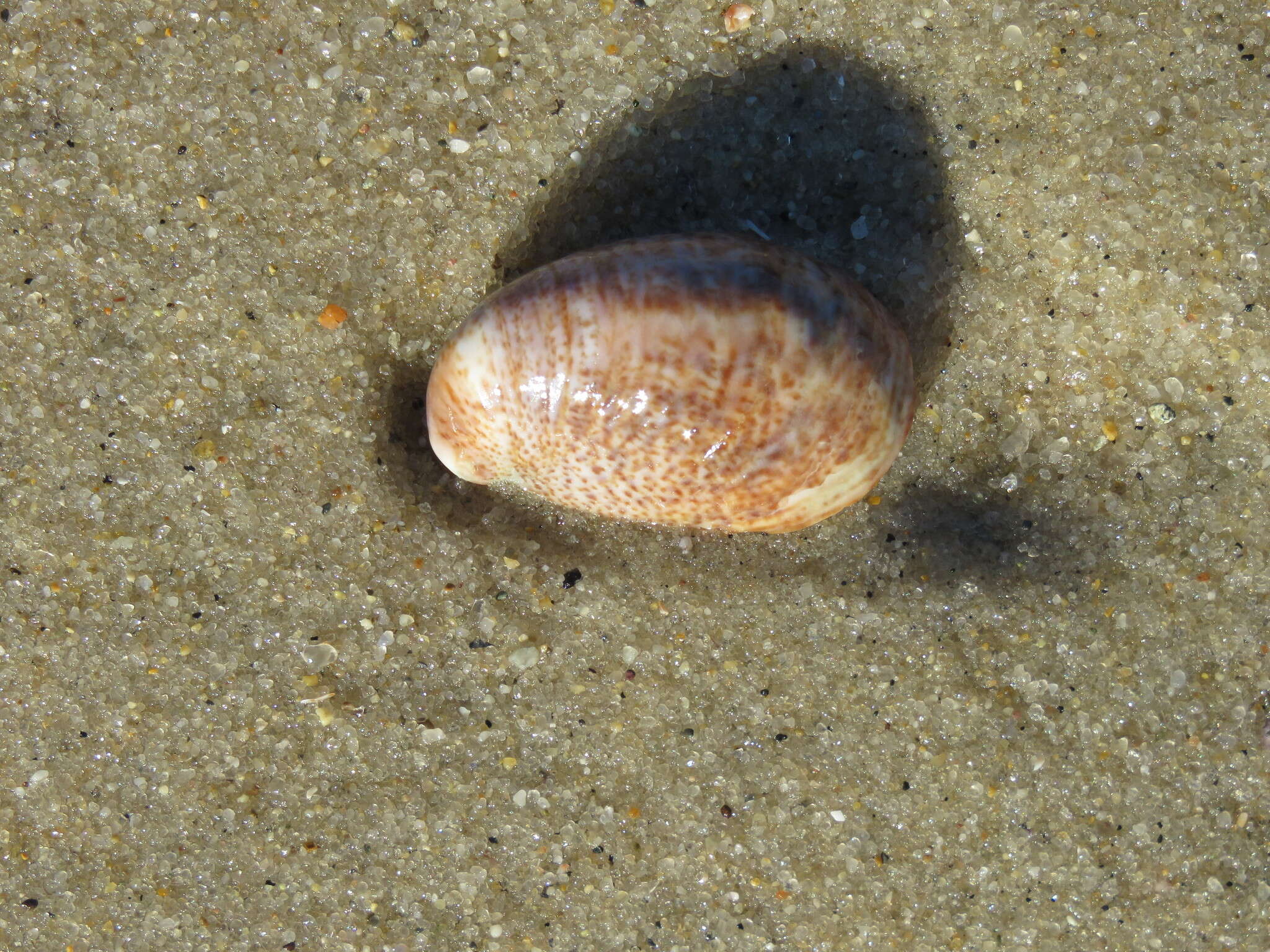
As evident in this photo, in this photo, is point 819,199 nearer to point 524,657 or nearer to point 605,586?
point 605,586

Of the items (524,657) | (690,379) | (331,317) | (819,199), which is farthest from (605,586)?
(819,199)

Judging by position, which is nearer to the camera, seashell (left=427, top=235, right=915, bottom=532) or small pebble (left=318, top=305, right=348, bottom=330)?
seashell (left=427, top=235, right=915, bottom=532)

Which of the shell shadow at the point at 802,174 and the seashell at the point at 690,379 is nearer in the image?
the seashell at the point at 690,379

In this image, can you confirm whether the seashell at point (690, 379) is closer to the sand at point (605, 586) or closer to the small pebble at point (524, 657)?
the sand at point (605, 586)

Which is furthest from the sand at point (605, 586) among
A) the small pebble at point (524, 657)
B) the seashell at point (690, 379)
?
the seashell at point (690, 379)

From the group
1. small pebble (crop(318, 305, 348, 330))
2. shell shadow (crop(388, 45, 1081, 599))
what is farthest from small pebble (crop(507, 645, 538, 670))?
small pebble (crop(318, 305, 348, 330))

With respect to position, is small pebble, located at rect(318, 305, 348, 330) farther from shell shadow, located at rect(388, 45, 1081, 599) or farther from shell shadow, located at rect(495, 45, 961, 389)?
shell shadow, located at rect(495, 45, 961, 389)

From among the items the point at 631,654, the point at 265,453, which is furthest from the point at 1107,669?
the point at 265,453
